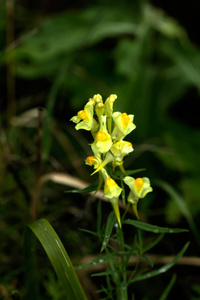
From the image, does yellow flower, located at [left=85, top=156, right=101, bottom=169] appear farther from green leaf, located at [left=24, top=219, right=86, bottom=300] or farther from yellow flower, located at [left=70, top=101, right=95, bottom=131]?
green leaf, located at [left=24, top=219, right=86, bottom=300]

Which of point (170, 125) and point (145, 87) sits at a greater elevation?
point (145, 87)

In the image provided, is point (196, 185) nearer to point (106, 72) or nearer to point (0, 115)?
point (106, 72)

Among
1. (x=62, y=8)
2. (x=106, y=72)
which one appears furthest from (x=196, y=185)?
(x=62, y=8)

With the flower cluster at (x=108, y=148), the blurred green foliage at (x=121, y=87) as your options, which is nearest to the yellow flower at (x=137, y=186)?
the flower cluster at (x=108, y=148)

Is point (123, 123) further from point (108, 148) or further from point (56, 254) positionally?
point (56, 254)

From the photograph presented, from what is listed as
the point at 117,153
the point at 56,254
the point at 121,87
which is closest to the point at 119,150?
the point at 117,153
